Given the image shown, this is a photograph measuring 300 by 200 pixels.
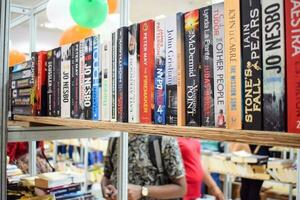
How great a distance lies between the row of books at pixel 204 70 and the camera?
0.56 metres

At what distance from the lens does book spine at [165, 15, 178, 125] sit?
0.76 m

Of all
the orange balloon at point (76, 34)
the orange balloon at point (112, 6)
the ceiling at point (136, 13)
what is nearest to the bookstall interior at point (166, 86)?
the orange balloon at point (76, 34)

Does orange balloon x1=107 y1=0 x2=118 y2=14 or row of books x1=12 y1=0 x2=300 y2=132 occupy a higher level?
orange balloon x1=107 y1=0 x2=118 y2=14

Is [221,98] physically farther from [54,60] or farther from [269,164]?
[269,164]

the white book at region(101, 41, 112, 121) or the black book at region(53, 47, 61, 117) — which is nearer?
Result: the white book at region(101, 41, 112, 121)

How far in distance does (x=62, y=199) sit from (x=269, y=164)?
87.5 inches

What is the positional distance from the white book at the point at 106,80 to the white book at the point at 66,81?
0.70 ft

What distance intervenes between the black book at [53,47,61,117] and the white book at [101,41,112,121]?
0.30 metres

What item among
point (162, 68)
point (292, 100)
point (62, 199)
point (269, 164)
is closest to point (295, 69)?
point (292, 100)

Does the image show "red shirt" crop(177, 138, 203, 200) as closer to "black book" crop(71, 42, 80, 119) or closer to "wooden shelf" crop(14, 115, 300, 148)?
"black book" crop(71, 42, 80, 119)

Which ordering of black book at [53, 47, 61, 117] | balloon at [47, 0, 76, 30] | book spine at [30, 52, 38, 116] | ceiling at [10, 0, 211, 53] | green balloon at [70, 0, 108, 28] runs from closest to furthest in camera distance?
black book at [53, 47, 61, 117], book spine at [30, 52, 38, 116], green balloon at [70, 0, 108, 28], balloon at [47, 0, 76, 30], ceiling at [10, 0, 211, 53]

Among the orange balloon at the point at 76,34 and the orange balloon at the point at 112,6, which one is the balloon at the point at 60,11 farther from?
the orange balloon at the point at 112,6

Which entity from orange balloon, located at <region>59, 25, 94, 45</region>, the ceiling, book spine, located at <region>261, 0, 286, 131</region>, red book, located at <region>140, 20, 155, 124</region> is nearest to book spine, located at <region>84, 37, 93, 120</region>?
red book, located at <region>140, 20, 155, 124</region>

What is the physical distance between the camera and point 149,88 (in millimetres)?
827
